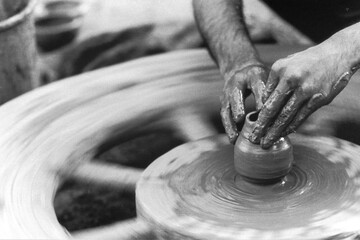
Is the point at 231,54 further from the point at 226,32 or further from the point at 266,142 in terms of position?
the point at 266,142

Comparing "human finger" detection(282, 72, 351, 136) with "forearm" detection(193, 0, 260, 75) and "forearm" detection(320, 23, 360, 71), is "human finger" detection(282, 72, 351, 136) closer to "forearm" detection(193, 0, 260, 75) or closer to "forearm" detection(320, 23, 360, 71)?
"forearm" detection(320, 23, 360, 71)

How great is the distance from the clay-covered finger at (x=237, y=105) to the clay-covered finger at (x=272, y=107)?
87mm

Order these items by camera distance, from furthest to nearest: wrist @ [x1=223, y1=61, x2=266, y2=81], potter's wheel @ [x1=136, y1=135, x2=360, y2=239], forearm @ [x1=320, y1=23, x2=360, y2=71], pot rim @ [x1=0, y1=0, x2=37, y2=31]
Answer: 1. pot rim @ [x1=0, y1=0, x2=37, y2=31]
2. wrist @ [x1=223, y1=61, x2=266, y2=81]
3. forearm @ [x1=320, y1=23, x2=360, y2=71]
4. potter's wheel @ [x1=136, y1=135, x2=360, y2=239]

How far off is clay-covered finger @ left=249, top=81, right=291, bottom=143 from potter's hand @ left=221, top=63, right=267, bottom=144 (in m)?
0.06

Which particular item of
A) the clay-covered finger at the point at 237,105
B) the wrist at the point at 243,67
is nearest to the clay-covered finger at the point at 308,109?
the clay-covered finger at the point at 237,105

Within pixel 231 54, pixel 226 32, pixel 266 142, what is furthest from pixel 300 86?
pixel 226 32

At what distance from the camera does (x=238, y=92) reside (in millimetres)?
1473

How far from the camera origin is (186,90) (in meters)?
1.86

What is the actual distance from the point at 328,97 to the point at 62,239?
582mm

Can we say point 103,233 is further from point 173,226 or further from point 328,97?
point 328,97

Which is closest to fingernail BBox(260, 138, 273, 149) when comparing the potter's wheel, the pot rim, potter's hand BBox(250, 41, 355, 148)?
potter's hand BBox(250, 41, 355, 148)

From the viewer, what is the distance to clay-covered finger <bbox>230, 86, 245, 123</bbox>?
142 cm

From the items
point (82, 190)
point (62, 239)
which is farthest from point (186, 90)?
point (62, 239)

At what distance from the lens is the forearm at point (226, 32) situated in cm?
167
